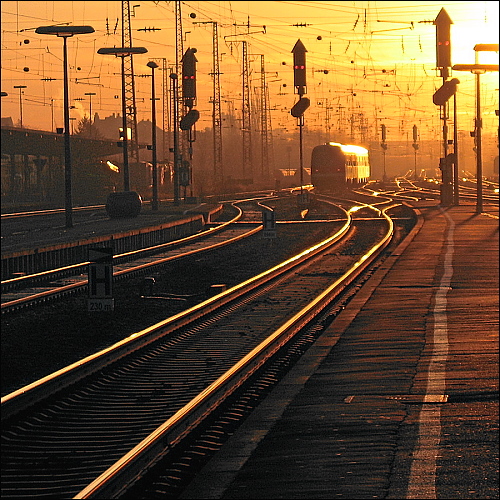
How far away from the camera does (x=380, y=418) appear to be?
9.91 meters

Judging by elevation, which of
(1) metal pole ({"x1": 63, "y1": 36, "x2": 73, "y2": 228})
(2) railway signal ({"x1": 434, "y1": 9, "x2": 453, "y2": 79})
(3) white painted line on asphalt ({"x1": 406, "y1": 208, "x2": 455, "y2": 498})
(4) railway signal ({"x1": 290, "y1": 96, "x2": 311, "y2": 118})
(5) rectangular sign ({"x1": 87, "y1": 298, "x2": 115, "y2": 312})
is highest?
(2) railway signal ({"x1": 434, "y1": 9, "x2": 453, "y2": 79})

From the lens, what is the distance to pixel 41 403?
34.4 ft

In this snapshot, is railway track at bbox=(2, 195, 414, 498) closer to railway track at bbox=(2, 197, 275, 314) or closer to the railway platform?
railway track at bbox=(2, 197, 275, 314)

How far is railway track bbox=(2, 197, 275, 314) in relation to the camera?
66.8 ft

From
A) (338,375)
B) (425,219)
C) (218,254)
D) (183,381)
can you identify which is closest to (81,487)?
(183,381)

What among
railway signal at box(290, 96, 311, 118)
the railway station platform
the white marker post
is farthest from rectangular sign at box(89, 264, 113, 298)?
railway signal at box(290, 96, 311, 118)

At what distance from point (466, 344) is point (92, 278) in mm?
5876

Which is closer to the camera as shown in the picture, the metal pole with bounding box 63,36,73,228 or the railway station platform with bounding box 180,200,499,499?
the railway station platform with bounding box 180,200,499,499

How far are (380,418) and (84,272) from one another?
17.4 meters

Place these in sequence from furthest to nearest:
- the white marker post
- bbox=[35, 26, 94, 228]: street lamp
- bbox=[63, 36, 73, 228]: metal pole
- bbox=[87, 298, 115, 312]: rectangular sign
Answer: bbox=[63, 36, 73, 228]: metal pole → bbox=[35, 26, 94, 228]: street lamp → bbox=[87, 298, 115, 312]: rectangular sign → the white marker post

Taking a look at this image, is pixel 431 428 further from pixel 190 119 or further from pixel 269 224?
pixel 190 119

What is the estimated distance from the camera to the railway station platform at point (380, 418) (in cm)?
778

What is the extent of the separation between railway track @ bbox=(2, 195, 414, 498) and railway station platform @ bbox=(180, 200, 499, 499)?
0.51m

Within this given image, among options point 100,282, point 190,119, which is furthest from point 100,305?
point 190,119
